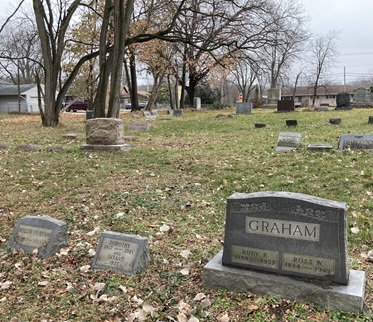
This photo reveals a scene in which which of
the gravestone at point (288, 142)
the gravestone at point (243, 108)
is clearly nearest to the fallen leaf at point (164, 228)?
the gravestone at point (288, 142)

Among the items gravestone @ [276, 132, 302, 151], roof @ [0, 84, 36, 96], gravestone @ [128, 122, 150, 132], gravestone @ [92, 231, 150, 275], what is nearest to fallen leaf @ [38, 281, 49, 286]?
gravestone @ [92, 231, 150, 275]

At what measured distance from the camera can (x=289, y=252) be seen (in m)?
3.22

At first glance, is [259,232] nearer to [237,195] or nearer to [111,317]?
[237,195]

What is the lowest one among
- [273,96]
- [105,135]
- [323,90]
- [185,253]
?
[185,253]

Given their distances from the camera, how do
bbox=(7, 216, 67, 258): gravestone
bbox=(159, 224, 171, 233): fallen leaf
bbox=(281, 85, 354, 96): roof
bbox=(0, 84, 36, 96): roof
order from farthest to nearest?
1. bbox=(281, 85, 354, 96): roof
2. bbox=(0, 84, 36, 96): roof
3. bbox=(159, 224, 171, 233): fallen leaf
4. bbox=(7, 216, 67, 258): gravestone

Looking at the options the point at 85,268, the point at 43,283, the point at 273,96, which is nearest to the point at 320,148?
the point at 85,268

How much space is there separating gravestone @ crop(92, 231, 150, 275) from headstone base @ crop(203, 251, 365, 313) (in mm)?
725

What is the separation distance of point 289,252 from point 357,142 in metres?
6.62

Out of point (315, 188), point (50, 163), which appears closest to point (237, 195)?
point (315, 188)

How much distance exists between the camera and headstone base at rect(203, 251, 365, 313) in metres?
2.99

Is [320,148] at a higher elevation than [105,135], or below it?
below

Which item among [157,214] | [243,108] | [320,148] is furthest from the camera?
[243,108]

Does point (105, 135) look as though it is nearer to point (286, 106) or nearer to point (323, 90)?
point (286, 106)

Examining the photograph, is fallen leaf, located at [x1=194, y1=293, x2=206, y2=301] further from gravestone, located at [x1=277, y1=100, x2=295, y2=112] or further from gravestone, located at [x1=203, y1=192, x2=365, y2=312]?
gravestone, located at [x1=277, y1=100, x2=295, y2=112]
